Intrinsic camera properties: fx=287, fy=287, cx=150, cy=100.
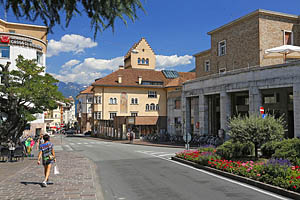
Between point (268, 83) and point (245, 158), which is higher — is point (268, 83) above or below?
above

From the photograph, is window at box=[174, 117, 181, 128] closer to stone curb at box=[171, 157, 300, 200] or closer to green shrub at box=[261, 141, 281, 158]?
green shrub at box=[261, 141, 281, 158]

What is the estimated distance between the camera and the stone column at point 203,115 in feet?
97.6

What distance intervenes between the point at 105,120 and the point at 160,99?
12369 mm

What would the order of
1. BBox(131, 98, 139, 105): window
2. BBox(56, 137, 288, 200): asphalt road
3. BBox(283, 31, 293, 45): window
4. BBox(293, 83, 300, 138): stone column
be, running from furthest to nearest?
BBox(131, 98, 139, 105): window
BBox(283, 31, 293, 45): window
BBox(293, 83, 300, 138): stone column
BBox(56, 137, 288, 200): asphalt road

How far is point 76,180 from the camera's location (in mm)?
10766

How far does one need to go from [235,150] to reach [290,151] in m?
3.06

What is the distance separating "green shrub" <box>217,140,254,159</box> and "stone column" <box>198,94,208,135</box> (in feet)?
48.0

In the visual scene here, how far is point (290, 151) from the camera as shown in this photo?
1196 cm

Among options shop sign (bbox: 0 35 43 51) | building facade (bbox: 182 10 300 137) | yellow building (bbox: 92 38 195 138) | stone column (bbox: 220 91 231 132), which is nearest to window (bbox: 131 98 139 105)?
yellow building (bbox: 92 38 195 138)

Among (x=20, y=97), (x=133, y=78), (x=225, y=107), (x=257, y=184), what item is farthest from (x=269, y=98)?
(x=133, y=78)

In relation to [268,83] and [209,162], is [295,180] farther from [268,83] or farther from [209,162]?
[268,83]

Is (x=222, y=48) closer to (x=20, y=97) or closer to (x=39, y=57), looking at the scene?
(x=20, y=97)

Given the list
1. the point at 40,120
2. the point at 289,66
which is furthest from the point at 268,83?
the point at 40,120

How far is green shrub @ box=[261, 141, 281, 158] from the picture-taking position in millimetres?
13500
